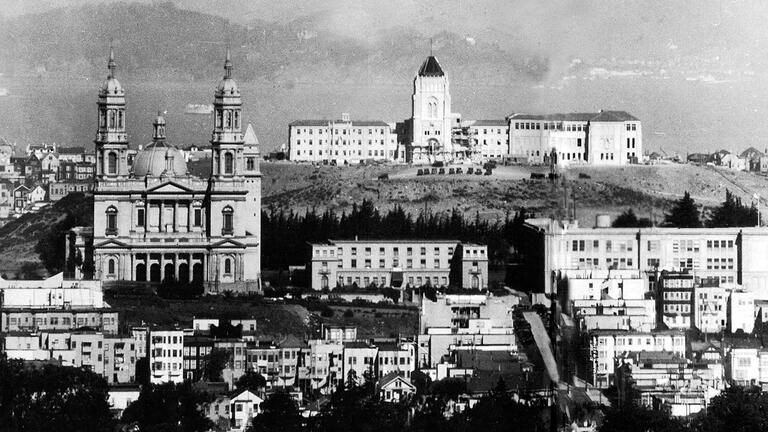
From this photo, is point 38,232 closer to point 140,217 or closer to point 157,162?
point 157,162

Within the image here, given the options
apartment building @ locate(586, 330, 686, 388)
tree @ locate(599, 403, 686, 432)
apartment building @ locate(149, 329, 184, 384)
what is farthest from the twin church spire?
tree @ locate(599, 403, 686, 432)

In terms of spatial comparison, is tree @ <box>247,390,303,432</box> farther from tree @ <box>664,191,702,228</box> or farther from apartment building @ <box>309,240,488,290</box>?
tree @ <box>664,191,702,228</box>

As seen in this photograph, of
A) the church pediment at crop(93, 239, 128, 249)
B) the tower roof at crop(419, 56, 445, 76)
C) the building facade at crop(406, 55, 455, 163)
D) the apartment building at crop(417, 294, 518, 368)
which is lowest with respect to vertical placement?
the apartment building at crop(417, 294, 518, 368)

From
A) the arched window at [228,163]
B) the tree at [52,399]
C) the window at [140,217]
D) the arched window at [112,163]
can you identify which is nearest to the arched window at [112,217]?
the window at [140,217]

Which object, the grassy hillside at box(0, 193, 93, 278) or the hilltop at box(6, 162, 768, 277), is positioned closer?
the grassy hillside at box(0, 193, 93, 278)

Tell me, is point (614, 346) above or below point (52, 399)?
above

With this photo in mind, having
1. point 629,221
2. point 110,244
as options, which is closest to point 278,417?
point 110,244
